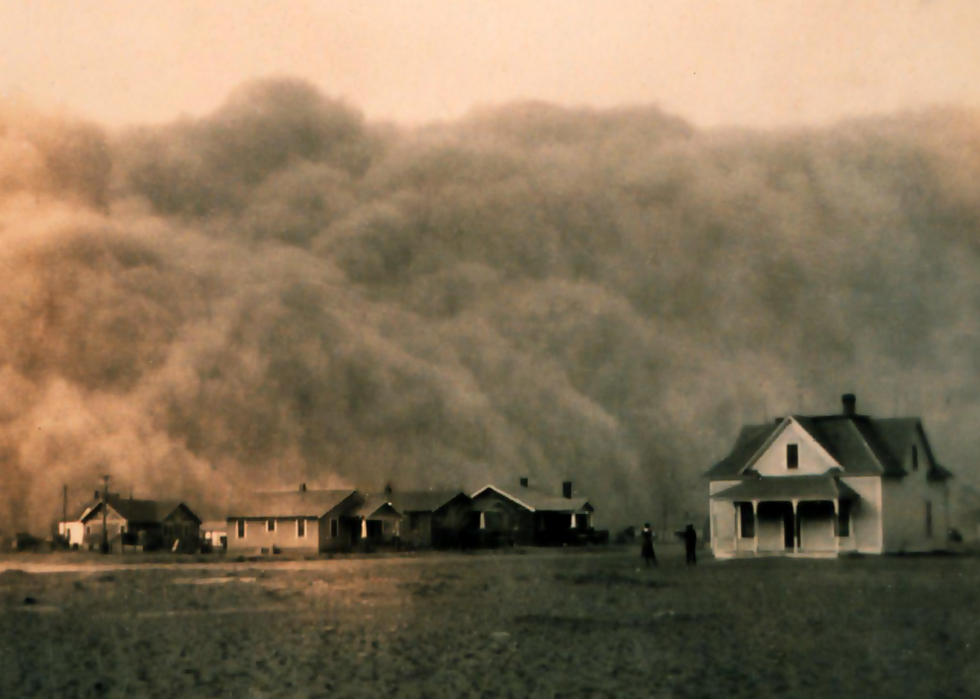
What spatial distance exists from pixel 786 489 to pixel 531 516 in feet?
27.8

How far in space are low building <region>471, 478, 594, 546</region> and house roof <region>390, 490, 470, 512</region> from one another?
53 centimetres

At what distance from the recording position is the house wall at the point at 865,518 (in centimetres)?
1759

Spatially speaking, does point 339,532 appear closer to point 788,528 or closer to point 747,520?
Answer: point 747,520

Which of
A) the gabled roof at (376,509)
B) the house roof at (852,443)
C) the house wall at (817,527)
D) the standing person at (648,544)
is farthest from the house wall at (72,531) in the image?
the house wall at (817,527)

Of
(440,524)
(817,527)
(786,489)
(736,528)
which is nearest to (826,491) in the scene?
(817,527)

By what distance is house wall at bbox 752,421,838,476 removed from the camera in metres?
19.0

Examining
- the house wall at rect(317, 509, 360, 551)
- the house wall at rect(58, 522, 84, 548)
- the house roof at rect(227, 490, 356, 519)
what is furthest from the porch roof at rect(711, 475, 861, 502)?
the house wall at rect(317, 509, 360, 551)

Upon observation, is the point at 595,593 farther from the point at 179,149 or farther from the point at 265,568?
the point at 265,568

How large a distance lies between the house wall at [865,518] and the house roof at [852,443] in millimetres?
185

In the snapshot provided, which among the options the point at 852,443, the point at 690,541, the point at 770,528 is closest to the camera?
the point at 690,541

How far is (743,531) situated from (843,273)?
29.9ft

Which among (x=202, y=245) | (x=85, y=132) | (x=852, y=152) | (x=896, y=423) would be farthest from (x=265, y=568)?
(x=852, y=152)

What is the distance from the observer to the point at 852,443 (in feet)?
61.5

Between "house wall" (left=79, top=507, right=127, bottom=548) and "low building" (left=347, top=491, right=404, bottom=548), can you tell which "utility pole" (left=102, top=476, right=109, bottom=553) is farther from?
"low building" (left=347, top=491, right=404, bottom=548)
